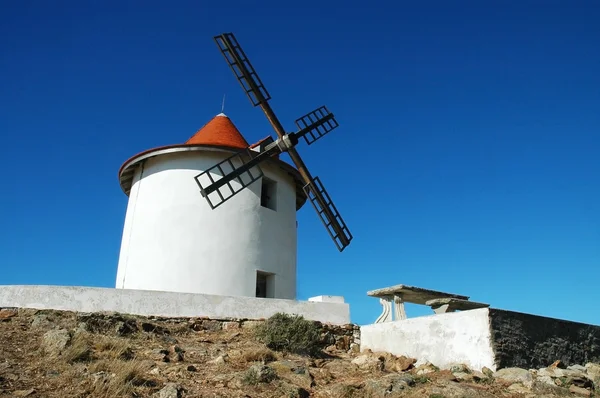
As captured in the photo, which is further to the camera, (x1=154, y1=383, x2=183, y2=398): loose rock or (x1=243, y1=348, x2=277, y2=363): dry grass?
(x1=243, y1=348, x2=277, y2=363): dry grass

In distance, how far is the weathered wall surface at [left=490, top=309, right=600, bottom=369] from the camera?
8.02 metres

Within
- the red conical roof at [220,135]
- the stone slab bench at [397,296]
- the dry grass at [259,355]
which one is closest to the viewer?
the dry grass at [259,355]

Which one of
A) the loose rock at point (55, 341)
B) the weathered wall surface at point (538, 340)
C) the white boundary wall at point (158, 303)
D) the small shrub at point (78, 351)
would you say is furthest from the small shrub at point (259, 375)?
the weathered wall surface at point (538, 340)

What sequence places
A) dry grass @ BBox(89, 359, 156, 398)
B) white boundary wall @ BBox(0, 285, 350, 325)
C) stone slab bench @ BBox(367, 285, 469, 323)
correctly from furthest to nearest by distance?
stone slab bench @ BBox(367, 285, 469, 323) → white boundary wall @ BBox(0, 285, 350, 325) → dry grass @ BBox(89, 359, 156, 398)

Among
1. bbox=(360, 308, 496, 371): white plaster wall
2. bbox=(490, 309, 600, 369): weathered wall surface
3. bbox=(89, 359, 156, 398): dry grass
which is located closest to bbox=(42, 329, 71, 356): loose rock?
bbox=(89, 359, 156, 398): dry grass

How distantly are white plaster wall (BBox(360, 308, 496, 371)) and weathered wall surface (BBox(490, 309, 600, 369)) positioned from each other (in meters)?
0.21

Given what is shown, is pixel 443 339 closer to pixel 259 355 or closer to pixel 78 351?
pixel 259 355

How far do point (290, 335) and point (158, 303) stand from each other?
2.88m

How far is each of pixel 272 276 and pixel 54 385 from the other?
24.7 ft

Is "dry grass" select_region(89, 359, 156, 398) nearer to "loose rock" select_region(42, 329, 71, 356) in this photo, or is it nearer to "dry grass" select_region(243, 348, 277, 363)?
"loose rock" select_region(42, 329, 71, 356)

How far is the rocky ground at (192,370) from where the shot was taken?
652 cm

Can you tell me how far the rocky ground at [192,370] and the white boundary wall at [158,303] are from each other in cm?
36

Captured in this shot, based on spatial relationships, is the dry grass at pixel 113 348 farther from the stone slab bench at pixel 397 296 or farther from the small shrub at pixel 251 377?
the stone slab bench at pixel 397 296

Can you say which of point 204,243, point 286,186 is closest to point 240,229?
point 204,243
